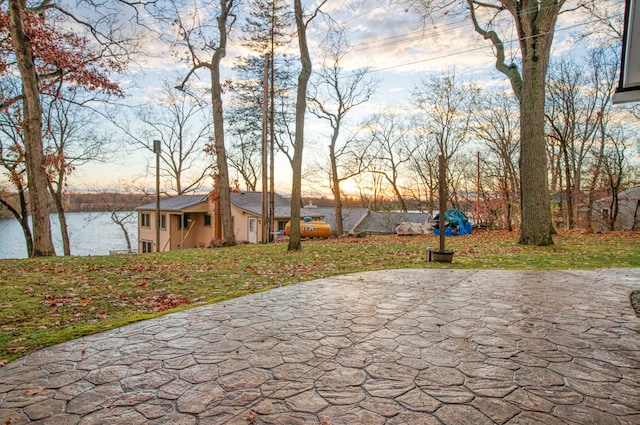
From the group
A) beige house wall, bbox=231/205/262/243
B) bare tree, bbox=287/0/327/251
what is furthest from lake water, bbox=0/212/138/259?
bare tree, bbox=287/0/327/251

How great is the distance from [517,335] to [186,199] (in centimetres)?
2332

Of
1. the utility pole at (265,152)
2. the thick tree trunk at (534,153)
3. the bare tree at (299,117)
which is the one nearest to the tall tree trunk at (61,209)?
the utility pole at (265,152)

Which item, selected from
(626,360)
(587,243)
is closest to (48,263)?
(626,360)

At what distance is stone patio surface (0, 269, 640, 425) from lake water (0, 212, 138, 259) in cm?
2613

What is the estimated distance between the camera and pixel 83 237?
32156mm

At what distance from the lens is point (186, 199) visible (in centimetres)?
2375

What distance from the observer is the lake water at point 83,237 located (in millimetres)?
25500

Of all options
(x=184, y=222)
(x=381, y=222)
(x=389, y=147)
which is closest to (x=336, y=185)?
(x=381, y=222)

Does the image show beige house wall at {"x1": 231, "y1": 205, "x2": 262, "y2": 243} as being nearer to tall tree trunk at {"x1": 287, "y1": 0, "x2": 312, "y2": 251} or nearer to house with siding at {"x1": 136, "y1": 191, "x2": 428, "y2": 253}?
house with siding at {"x1": 136, "y1": 191, "x2": 428, "y2": 253}

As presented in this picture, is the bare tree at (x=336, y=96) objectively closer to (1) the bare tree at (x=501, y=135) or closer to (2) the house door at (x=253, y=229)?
(2) the house door at (x=253, y=229)

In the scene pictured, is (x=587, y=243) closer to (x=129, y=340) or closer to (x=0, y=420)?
(x=129, y=340)

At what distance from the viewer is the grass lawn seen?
12.2 feet

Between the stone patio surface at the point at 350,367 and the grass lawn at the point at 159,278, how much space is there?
569 millimetres

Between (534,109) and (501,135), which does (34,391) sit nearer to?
(534,109)
